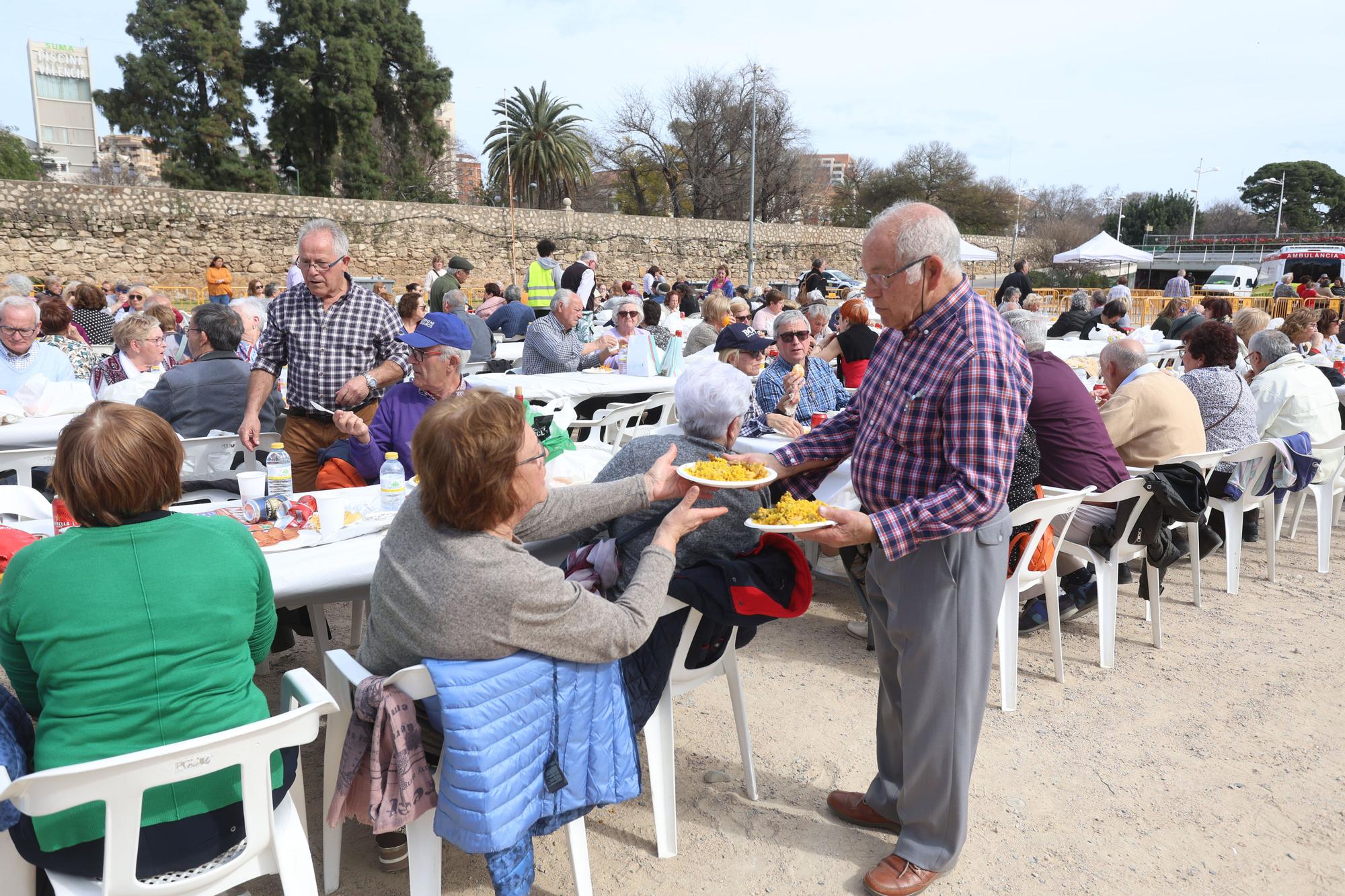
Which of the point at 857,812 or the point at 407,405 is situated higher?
the point at 407,405

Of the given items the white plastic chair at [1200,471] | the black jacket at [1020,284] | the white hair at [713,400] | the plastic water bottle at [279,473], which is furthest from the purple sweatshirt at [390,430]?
the black jacket at [1020,284]

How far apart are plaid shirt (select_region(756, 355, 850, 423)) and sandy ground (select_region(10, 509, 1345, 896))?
1194 millimetres

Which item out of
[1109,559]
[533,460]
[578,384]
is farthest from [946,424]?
[578,384]

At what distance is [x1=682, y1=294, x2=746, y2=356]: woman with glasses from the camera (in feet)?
25.9

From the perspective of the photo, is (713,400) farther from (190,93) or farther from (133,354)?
(190,93)

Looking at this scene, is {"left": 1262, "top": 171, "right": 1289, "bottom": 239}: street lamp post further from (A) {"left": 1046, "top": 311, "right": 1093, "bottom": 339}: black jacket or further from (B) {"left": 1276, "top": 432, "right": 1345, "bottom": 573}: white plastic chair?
(B) {"left": 1276, "top": 432, "right": 1345, "bottom": 573}: white plastic chair

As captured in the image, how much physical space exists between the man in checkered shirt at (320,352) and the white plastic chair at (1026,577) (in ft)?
9.30

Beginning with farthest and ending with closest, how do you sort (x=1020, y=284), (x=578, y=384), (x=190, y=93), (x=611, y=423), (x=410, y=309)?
(x=190, y=93) → (x=1020, y=284) → (x=410, y=309) → (x=578, y=384) → (x=611, y=423)

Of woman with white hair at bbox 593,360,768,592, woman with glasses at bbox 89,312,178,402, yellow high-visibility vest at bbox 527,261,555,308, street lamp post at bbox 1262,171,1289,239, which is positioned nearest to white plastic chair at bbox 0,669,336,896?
woman with white hair at bbox 593,360,768,592

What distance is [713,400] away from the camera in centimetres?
254

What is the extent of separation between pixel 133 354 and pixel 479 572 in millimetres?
4235

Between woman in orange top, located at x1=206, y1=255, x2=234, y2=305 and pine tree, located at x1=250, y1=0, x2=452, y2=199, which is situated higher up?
pine tree, located at x1=250, y1=0, x2=452, y2=199

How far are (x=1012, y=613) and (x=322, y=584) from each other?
2.55 meters

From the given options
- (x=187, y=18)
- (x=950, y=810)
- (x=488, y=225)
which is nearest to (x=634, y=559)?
(x=950, y=810)
